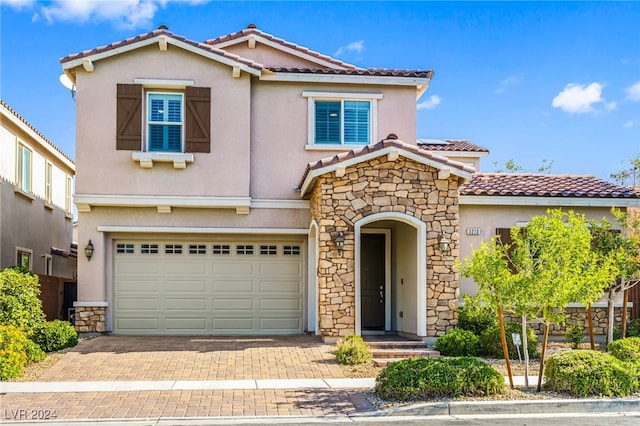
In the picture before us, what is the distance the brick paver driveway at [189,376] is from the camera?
32.2 ft

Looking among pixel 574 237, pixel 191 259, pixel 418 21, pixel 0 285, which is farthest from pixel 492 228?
pixel 0 285

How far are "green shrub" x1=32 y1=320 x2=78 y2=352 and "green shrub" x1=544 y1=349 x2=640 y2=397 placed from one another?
9949 millimetres

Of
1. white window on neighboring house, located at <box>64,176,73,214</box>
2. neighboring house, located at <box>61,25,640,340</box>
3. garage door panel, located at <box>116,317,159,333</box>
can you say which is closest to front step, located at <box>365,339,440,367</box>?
neighboring house, located at <box>61,25,640,340</box>

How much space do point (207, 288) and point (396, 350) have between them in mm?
5661

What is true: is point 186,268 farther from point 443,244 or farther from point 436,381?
point 436,381

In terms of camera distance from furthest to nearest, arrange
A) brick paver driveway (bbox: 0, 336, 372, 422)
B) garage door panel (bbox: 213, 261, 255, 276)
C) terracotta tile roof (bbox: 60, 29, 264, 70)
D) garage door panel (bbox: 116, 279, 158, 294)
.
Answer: garage door panel (bbox: 213, 261, 255, 276) → garage door panel (bbox: 116, 279, 158, 294) → terracotta tile roof (bbox: 60, 29, 264, 70) → brick paver driveway (bbox: 0, 336, 372, 422)

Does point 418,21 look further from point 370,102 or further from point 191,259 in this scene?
point 191,259

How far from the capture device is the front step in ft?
45.7

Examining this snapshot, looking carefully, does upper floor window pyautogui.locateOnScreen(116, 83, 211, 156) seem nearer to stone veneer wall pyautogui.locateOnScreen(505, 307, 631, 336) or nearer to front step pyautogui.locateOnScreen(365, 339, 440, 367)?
front step pyautogui.locateOnScreen(365, 339, 440, 367)

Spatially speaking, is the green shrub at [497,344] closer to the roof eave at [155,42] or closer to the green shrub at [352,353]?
the green shrub at [352,353]

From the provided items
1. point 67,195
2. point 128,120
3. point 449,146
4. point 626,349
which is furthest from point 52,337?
point 449,146

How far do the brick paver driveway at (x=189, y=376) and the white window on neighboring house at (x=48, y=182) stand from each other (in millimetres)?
8221

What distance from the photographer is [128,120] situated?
54.7 feet

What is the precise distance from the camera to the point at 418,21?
1491cm
